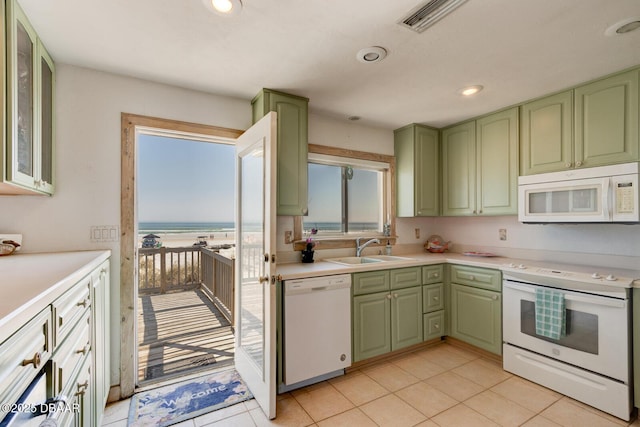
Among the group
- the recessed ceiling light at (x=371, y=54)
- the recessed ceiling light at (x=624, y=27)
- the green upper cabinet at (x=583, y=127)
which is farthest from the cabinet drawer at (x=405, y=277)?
the recessed ceiling light at (x=624, y=27)

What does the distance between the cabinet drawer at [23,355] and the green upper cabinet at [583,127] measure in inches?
134

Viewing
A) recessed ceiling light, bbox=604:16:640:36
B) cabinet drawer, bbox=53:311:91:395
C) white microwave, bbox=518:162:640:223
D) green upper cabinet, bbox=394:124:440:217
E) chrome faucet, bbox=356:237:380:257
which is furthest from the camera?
green upper cabinet, bbox=394:124:440:217

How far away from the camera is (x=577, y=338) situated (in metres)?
2.14

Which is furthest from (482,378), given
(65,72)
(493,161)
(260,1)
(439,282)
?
(65,72)

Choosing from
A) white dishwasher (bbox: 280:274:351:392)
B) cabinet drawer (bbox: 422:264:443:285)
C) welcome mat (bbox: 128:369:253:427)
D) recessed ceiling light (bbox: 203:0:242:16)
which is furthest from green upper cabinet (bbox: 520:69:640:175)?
welcome mat (bbox: 128:369:253:427)

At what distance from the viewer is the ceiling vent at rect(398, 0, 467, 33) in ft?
4.90

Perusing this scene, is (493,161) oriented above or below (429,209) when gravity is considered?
above

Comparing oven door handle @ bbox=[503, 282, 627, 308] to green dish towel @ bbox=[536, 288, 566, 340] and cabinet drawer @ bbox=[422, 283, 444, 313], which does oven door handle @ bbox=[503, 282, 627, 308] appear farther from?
cabinet drawer @ bbox=[422, 283, 444, 313]

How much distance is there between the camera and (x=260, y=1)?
4.90ft

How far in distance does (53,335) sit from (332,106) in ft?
8.51

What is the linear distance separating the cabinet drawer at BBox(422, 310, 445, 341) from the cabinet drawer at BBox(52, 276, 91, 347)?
2.74 meters

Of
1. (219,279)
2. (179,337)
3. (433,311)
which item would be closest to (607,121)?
(433,311)

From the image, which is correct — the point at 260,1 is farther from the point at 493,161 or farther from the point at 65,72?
the point at 493,161

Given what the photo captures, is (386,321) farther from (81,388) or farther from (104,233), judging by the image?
(104,233)
